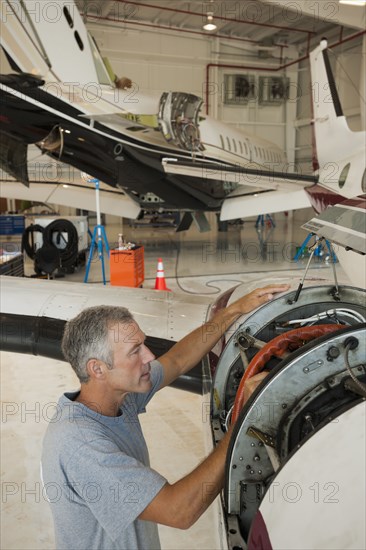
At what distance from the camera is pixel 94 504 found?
131 cm

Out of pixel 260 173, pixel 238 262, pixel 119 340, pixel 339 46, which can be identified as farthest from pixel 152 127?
pixel 339 46

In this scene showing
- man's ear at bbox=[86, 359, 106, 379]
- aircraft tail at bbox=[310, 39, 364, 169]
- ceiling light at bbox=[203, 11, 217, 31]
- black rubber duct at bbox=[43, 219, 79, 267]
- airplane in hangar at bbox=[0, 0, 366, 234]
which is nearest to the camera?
man's ear at bbox=[86, 359, 106, 379]

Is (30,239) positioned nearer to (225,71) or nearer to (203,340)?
(203,340)

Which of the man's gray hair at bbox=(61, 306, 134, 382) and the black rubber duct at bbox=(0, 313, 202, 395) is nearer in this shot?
the man's gray hair at bbox=(61, 306, 134, 382)

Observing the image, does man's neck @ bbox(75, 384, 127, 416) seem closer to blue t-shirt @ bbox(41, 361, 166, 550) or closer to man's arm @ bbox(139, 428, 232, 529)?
blue t-shirt @ bbox(41, 361, 166, 550)

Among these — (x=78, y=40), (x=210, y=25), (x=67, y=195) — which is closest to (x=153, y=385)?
(x=78, y=40)

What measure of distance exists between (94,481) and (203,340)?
96 centimetres

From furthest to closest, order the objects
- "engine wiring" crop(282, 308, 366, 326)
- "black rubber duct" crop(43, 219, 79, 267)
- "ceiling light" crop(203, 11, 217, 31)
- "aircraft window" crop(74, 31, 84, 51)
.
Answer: "ceiling light" crop(203, 11, 217, 31) → "black rubber duct" crop(43, 219, 79, 267) → "aircraft window" crop(74, 31, 84, 51) → "engine wiring" crop(282, 308, 366, 326)

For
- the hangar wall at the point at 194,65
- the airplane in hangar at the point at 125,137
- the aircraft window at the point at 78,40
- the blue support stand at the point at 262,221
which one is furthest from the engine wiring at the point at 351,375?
the hangar wall at the point at 194,65

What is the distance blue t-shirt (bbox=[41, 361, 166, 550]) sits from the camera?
1274 mm

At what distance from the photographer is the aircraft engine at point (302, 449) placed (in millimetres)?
1171

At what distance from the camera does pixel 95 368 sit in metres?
1.51

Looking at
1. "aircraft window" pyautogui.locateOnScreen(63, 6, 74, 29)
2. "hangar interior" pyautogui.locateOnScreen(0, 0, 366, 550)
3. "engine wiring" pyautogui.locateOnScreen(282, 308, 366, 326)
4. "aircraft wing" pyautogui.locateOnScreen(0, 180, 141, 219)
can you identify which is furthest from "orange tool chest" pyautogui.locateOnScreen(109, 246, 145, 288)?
"engine wiring" pyautogui.locateOnScreen(282, 308, 366, 326)

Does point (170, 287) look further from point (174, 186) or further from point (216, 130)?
point (216, 130)
